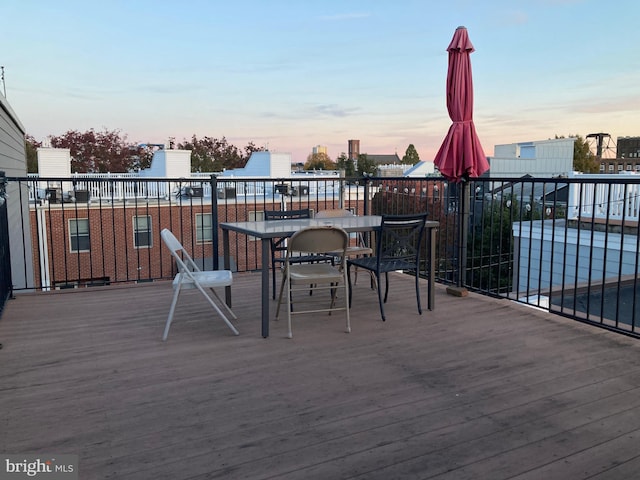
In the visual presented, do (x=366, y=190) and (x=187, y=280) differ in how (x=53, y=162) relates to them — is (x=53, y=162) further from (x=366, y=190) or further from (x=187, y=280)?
(x=187, y=280)

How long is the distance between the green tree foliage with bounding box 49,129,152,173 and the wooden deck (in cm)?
2568

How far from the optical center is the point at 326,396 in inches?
109

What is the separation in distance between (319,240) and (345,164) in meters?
45.0

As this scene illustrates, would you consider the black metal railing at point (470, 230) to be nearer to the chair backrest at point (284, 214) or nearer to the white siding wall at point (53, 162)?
the chair backrest at point (284, 214)

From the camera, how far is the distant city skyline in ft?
36.7

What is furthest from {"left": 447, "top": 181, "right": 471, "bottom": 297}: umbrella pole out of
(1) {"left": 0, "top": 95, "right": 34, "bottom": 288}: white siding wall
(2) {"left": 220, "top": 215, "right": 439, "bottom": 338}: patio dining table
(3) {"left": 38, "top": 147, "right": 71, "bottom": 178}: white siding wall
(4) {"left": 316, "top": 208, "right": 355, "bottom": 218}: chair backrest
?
(3) {"left": 38, "top": 147, "right": 71, "bottom": 178}: white siding wall

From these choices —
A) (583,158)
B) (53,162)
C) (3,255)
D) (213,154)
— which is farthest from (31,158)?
(583,158)

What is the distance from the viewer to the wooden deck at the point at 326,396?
212 centimetres

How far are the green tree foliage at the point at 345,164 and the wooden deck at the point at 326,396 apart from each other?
1666 inches

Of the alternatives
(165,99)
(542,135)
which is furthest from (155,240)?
(542,135)

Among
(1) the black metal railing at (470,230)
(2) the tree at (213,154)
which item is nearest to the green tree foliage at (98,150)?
(2) the tree at (213,154)

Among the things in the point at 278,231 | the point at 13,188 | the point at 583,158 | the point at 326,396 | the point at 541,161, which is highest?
the point at 583,158

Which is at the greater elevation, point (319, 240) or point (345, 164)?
point (345, 164)

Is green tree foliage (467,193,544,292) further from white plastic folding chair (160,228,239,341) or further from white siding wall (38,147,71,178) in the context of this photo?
white siding wall (38,147,71,178)
